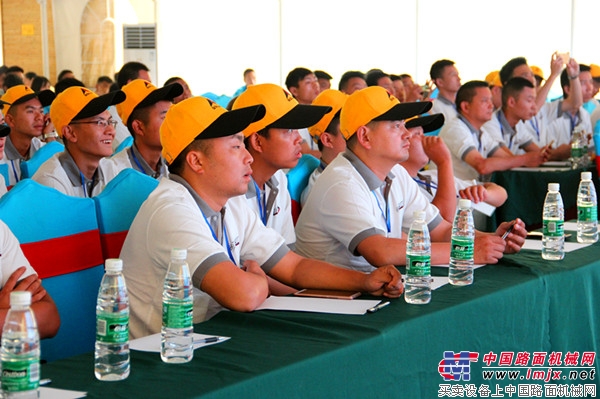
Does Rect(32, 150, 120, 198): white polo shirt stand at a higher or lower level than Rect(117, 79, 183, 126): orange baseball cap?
lower

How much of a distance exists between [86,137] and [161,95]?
0.39m

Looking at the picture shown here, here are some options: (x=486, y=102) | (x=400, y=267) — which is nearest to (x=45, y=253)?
(x=400, y=267)

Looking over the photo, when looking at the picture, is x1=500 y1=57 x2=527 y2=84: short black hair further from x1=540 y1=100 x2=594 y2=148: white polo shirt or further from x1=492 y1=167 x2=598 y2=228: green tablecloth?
x1=492 y1=167 x2=598 y2=228: green tablecloth

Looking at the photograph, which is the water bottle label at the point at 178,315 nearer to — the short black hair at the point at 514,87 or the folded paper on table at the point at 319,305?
the folded paper on table at the point at 319,305

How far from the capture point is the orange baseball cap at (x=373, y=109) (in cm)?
303

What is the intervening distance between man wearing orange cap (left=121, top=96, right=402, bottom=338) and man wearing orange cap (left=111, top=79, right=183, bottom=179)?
1.36 metres

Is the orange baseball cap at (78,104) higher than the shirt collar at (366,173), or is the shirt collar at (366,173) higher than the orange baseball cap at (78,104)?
the orange baseball cap at (78,104)

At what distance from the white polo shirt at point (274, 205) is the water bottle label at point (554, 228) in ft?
3.13

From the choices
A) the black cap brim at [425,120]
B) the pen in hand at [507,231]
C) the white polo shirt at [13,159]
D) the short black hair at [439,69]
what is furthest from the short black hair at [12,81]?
the pen in hand at [507,231]

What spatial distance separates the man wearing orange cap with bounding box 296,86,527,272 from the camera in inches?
113

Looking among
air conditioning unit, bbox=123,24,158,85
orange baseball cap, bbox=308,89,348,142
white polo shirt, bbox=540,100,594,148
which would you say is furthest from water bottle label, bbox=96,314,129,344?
air conditioning unit, bbox=123,24,158,85

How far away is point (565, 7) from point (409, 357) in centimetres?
896

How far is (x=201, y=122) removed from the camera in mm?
2393

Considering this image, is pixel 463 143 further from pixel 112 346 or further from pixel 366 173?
pixel 112 346
